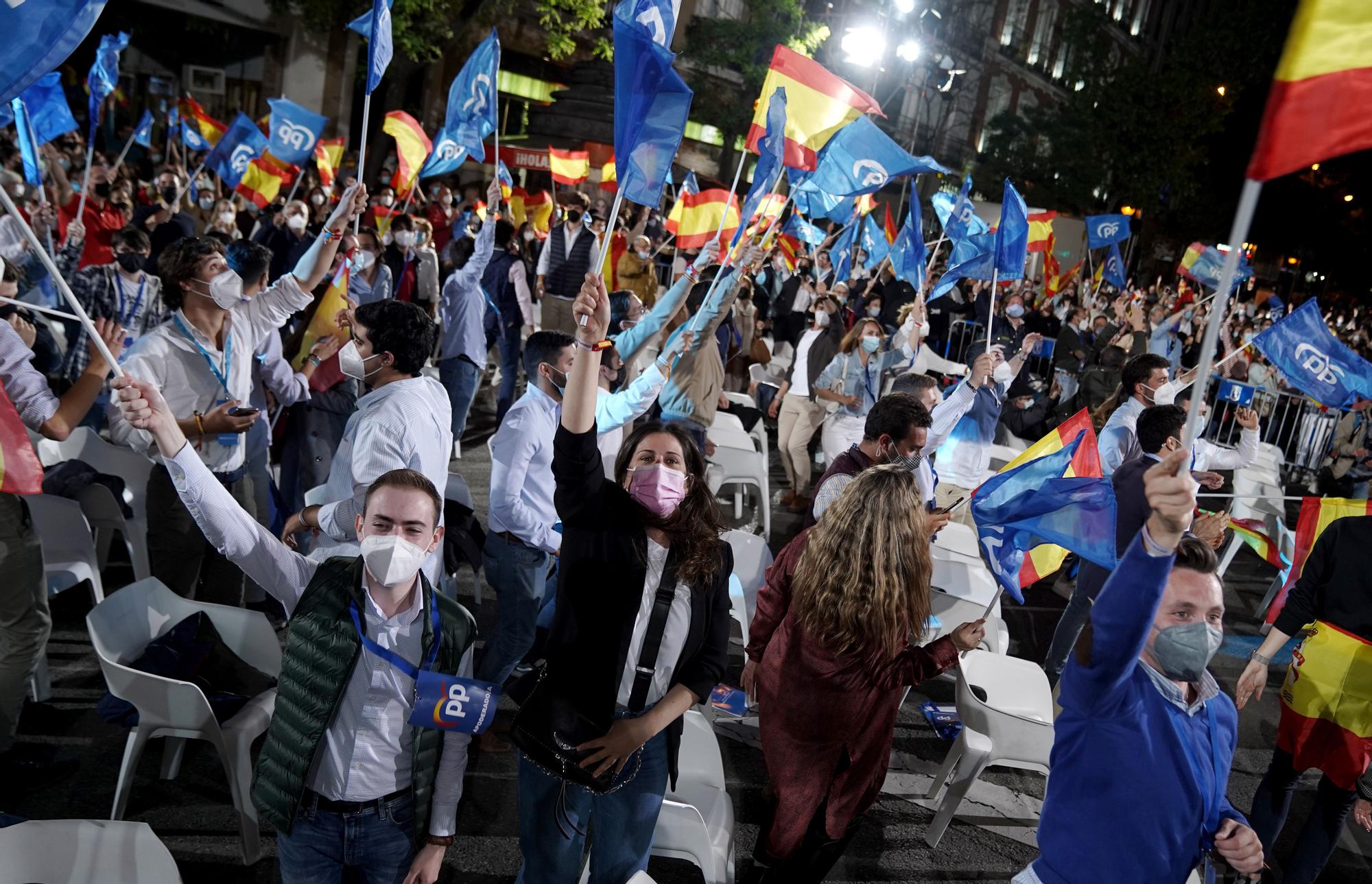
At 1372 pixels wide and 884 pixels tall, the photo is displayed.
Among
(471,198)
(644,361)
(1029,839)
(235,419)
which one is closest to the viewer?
(235,419)

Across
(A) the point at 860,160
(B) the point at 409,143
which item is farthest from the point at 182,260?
(B) the point at 409,143

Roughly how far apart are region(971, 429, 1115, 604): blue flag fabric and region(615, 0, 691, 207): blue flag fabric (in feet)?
6.34

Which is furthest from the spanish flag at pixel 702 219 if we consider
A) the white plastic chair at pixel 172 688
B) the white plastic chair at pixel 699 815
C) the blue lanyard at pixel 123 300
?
the white plastic chair at pixel 699 815

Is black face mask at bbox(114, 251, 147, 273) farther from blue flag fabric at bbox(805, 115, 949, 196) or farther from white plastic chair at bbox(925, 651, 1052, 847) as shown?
white plastic chair at bbox(925, 651, 1052, 847)

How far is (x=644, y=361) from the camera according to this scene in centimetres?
955

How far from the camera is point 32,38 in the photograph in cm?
232

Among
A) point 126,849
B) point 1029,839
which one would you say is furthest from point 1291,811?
point 126,849

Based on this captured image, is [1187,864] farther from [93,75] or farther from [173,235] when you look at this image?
[93,75]

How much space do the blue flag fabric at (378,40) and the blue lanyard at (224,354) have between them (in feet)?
5.32

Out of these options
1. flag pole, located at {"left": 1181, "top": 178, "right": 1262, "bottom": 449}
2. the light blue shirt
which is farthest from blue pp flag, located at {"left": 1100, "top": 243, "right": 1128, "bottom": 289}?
flag pole, located at {"left": 1181, "top": 178, "right": 1262, "bottom": 449}

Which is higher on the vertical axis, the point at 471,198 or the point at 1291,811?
the point at 471,198

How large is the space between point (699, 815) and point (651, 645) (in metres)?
0.96

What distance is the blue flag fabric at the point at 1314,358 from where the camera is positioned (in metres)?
6.76

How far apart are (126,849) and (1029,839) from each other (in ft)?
13.1
